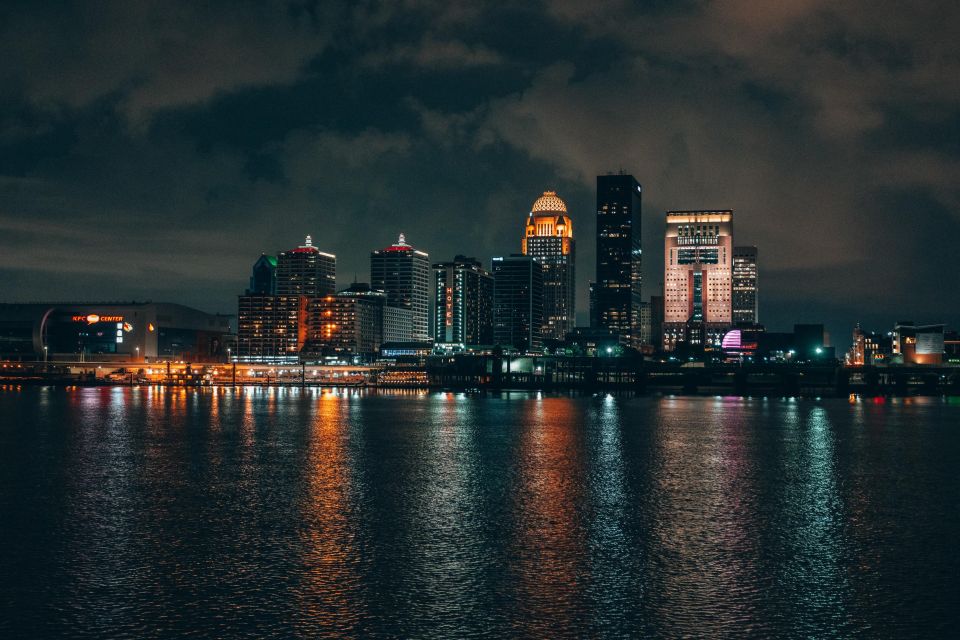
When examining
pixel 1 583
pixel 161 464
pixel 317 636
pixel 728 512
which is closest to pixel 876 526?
pixel 728 512

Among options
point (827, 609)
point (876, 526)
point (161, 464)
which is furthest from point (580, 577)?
point (161, 464)

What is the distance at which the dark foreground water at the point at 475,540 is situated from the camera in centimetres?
2116

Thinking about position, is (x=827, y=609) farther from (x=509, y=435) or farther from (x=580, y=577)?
(x=509, y=435)

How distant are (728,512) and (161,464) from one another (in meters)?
33.3

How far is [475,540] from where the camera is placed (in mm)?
29906

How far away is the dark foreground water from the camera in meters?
21.2

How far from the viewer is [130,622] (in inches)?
809

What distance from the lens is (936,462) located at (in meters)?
56.3

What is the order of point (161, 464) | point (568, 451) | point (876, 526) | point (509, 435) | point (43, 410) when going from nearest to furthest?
point (876, 526) → point (161, 464) → point (568, 451) → point (509, 435) → point (43, 410)

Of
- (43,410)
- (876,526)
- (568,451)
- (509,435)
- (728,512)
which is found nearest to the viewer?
(876,526)

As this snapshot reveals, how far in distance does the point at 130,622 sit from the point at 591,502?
2204 cm

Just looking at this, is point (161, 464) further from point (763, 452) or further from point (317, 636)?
point (763, 452)

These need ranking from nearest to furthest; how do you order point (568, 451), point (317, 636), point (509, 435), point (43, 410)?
point (317, 636) < point (568, 451) < point (509, 435) < point (43, 410)

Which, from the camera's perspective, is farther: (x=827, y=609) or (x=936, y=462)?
(x=936, y=462)
